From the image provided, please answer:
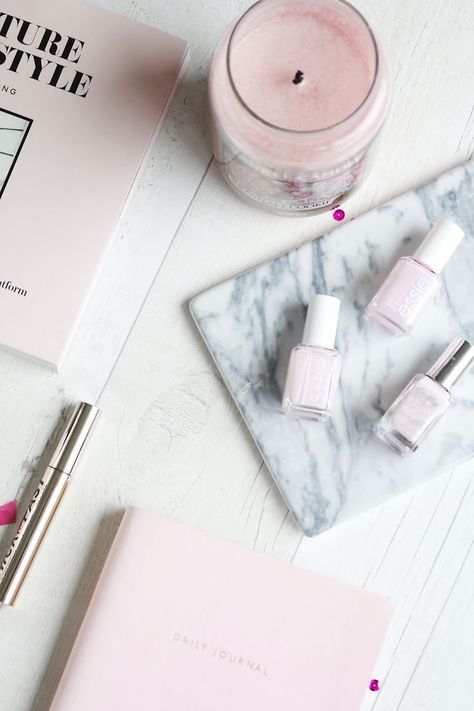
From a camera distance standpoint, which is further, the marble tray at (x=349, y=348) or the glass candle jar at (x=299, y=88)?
the marble tray at (x=349, y=348)

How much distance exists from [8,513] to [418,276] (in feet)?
1.22

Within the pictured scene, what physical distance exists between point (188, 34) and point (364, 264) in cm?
24

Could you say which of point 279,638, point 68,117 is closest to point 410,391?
point 279,638

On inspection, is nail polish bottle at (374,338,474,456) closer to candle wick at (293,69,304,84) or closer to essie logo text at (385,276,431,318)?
essie logo text at (385,276,431,318)

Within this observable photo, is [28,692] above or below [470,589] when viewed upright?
below

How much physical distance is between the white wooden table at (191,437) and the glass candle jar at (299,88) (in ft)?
0.37

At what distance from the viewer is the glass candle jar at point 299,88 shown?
523 millimetres

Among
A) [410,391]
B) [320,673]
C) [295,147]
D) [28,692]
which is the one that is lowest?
[28,692]

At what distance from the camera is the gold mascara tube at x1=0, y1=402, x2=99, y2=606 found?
0.62 metres

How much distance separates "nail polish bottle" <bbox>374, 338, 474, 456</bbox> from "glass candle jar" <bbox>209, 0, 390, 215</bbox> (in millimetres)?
168

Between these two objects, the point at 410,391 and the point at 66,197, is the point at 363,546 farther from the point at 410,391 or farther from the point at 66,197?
the point at 66,197

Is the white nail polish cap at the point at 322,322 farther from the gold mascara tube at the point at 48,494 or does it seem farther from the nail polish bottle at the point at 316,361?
the gold mascara tube at the point at 48,494

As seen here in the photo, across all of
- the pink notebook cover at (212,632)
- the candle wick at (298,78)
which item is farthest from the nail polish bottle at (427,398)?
the candle wick at (298,78)

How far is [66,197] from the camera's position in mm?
625
